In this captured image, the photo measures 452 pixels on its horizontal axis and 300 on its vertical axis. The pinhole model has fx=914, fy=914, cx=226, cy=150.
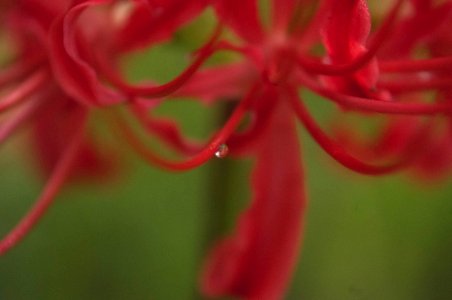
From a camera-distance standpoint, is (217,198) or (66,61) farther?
(217,198)

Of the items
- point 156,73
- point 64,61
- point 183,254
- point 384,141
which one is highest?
point 64,61

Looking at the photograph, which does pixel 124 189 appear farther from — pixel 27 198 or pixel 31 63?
pixel 31 63

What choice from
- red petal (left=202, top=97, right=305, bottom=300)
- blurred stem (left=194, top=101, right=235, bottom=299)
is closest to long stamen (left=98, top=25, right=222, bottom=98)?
red petal (left=202, top=97, right=305, bottom=300)

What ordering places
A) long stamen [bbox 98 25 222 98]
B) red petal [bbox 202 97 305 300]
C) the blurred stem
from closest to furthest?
long stamen [bbox 98 25 222 98], red petal [bbox 202 97 305 300], the blurred stem

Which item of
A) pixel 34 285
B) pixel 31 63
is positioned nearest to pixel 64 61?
pixel 31 63

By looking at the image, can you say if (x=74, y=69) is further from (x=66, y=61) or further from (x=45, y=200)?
(x=45, y=200)

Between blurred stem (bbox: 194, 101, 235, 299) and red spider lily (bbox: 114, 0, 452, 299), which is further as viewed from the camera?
blurred stem (bbox: 194, 101, 235, 299)

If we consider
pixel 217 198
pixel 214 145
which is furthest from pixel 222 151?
pixel 217 198

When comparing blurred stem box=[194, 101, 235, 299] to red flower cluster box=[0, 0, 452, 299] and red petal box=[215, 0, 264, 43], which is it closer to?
red flower cluster box=[0, 0, 452, 299]
